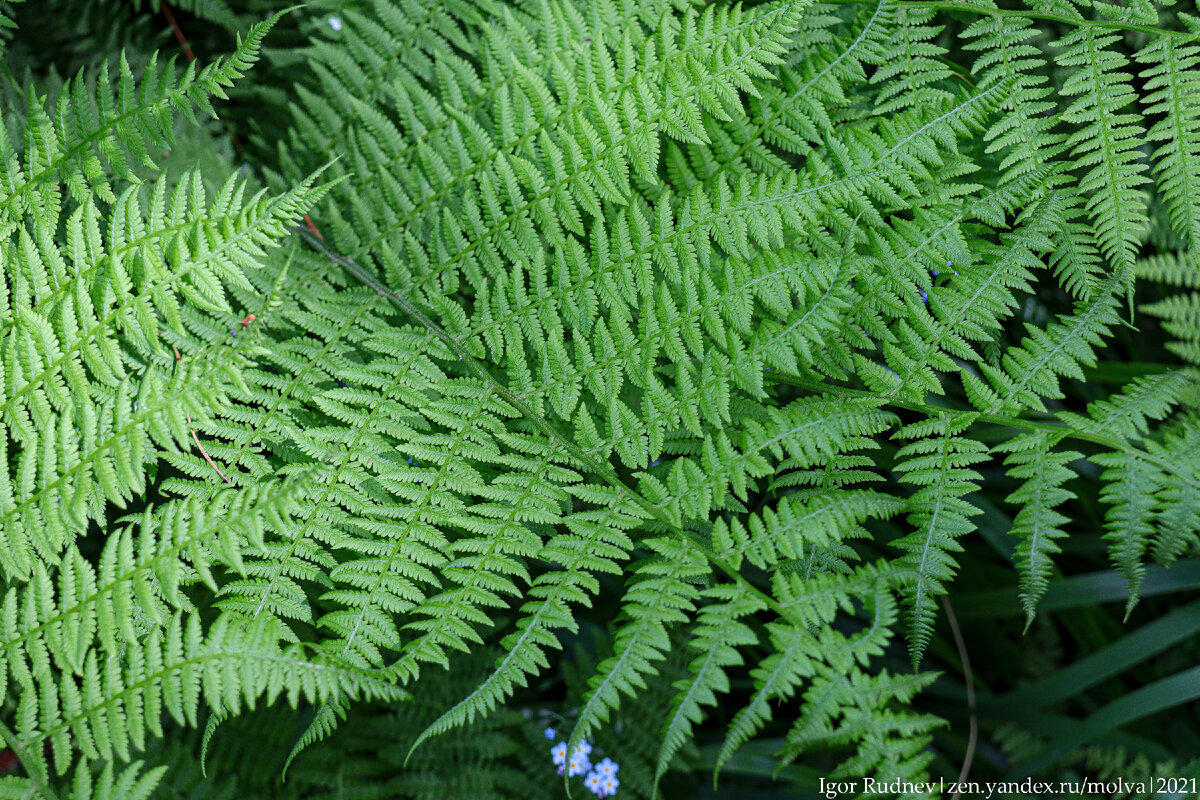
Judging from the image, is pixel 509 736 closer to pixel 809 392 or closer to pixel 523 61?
pixel 809 392

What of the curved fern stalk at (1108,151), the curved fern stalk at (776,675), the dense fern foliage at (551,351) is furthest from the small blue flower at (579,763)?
the curved fern stalk at (1108,151)

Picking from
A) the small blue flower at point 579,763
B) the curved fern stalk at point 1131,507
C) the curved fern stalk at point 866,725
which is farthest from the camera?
the small blue flower at point 579,763

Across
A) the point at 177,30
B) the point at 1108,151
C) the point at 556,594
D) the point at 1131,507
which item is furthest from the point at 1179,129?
the point at 177,30

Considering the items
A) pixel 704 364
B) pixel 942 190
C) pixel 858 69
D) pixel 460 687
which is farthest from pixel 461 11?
pixel 460 687

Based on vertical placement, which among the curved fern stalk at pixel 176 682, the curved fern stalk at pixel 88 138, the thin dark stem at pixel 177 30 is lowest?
the curved fern stalk at pixel 176 682

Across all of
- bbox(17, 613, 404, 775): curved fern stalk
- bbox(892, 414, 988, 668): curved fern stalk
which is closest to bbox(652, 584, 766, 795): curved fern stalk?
bbox(892, 414, 988, 668): curved fern stalk

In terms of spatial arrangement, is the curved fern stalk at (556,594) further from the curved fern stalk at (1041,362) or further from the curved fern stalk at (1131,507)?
the curved fern stalk at (1131,507)

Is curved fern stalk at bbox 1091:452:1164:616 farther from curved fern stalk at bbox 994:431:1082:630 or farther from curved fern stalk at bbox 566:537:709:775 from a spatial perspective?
curved fern stalk at bbox 566:537:709:775

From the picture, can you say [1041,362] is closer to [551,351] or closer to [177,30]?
[551,351]
